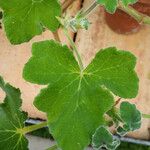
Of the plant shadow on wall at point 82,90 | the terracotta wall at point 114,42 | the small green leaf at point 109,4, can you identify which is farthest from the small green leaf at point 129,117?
the terracotta wall at point 114,42

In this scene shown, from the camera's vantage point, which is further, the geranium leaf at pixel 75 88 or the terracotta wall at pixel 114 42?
the terracotta wall at pixel 114 42

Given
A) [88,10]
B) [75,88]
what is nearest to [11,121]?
[75,88]

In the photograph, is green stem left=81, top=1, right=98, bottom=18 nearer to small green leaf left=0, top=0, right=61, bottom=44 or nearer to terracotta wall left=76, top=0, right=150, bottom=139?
small green leaf left=0, top=0, right=61, bottom=44

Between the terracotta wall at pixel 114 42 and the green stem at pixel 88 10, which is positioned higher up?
the green stem at pixel 88 10

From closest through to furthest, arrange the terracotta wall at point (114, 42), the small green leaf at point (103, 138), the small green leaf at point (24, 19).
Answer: the small green leaf at point (103, 138)
the small green leaf at point (24, 19)
the terracotta wall at point (114, 42)

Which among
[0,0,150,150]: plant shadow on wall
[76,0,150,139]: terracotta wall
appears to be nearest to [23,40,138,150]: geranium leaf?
[0,0,150,150]: plant shadow on wall

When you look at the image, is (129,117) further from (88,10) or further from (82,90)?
(88,10)

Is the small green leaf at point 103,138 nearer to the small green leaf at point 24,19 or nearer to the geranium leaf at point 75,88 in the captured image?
the geranium leaf at point 75,88
